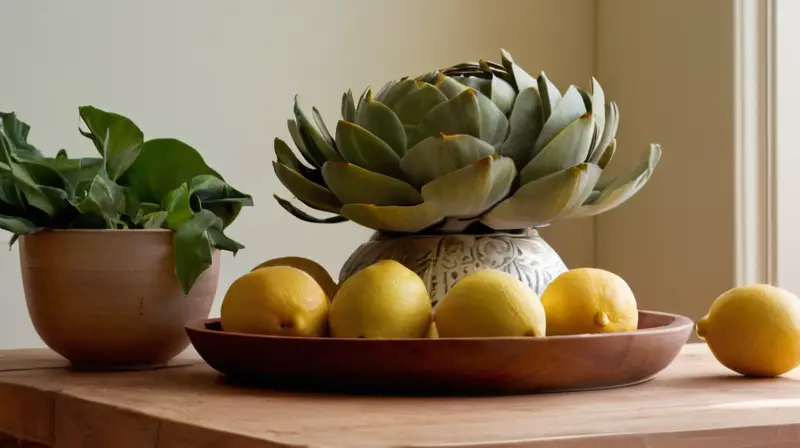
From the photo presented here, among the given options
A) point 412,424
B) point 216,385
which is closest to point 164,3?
point 216,385

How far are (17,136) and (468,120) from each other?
39 centimetres

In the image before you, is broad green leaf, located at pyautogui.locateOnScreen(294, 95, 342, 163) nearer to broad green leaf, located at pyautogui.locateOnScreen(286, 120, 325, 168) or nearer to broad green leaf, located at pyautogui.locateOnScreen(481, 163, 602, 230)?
broad green leaf, located at pyautogui.locateOnScreen(286, 120, 325, 168)

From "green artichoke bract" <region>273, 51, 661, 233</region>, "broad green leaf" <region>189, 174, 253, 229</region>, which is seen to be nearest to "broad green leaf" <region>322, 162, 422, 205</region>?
"green artichoke bract" <region>273, 51, 661, 233</region>

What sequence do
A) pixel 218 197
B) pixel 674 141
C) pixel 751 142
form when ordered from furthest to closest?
pixel 674 141 → pixel 751 142 → pixel 218 197

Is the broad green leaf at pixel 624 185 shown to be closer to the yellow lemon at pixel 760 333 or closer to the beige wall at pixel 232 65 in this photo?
the yellow lemon at pixel 760 333

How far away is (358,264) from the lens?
82cm

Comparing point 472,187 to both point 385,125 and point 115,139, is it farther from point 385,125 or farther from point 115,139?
point 115,139

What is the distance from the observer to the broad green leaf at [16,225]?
2.45 ft

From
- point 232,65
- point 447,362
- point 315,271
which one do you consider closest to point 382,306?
point 447,362

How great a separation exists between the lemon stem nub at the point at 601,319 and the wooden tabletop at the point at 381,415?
0.05 m

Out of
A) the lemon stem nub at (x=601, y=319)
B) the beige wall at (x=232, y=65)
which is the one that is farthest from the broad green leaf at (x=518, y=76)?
the beige wall at (x=232, y=65)

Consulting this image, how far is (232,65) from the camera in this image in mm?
1884

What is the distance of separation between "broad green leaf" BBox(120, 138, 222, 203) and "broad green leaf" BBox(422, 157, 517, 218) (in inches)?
9.0

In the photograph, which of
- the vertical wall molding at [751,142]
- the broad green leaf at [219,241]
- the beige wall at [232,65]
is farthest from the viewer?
the vertical wall molding at [751,142]
